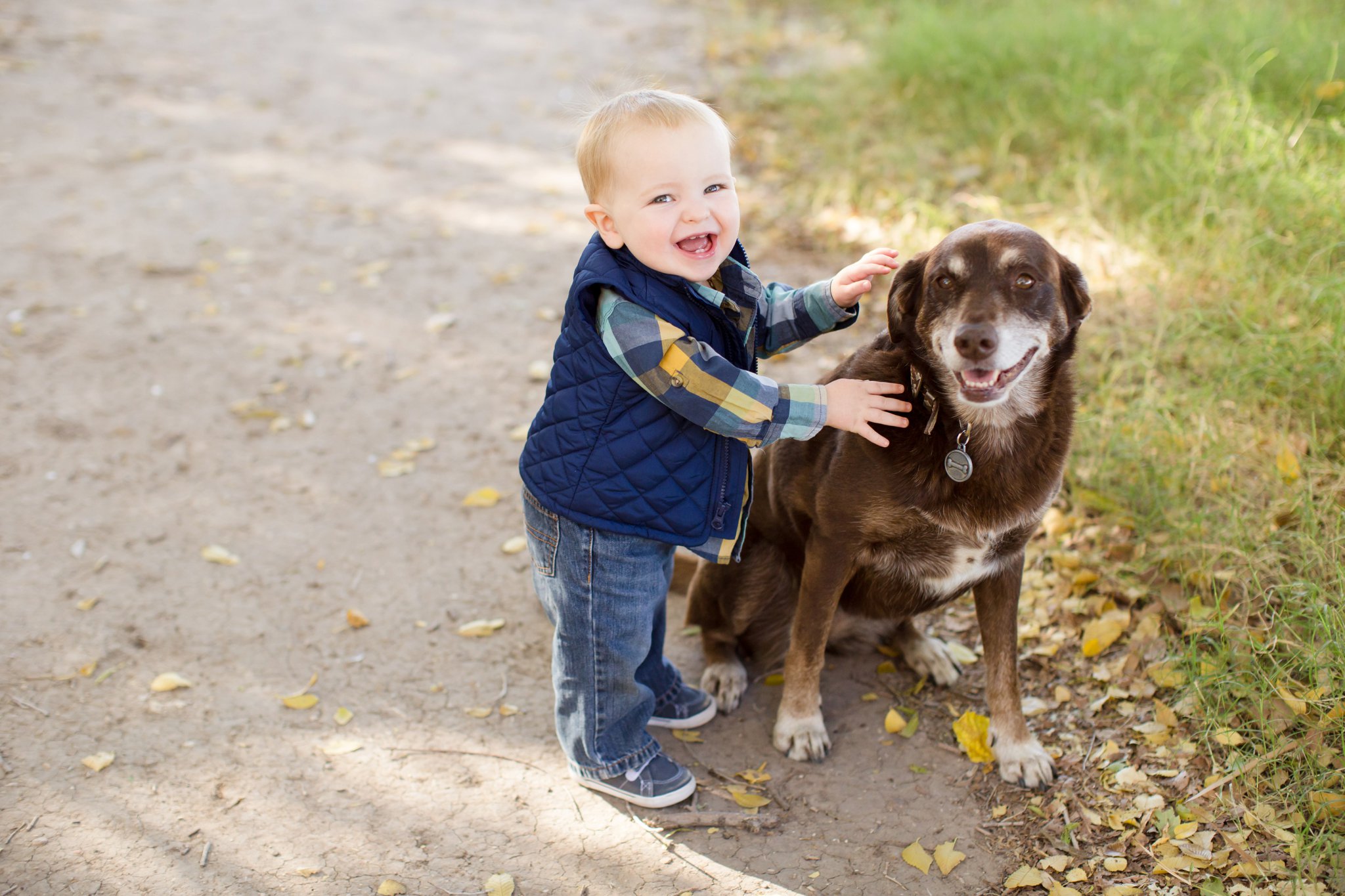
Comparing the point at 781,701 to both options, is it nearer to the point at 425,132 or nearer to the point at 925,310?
the point at 925,310

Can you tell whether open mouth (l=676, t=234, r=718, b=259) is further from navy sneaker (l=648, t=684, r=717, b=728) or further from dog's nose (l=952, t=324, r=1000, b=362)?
navy sneaker (l=648, t=684, r=717, b=728)

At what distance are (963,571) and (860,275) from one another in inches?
35.4

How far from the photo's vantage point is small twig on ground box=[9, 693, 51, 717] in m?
3.22

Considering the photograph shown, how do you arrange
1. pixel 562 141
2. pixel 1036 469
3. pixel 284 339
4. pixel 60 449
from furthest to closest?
pixel 562 141 < pixel 284 339 < pixel 60 449 < pixel 1036 469

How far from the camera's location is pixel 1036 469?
2.74 m

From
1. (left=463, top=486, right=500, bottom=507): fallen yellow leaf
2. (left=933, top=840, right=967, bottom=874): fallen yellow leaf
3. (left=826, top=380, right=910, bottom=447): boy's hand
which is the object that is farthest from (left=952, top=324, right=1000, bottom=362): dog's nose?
(left=463, top=486, right=500, bottom=507): fallen yellow leaf

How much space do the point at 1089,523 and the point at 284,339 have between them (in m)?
4.32

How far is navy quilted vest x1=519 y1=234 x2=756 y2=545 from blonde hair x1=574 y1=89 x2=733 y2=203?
0.18 m

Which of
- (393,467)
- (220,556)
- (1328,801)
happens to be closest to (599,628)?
(1328,801)

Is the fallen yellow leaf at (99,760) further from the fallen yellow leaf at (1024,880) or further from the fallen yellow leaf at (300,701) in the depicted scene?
the fallen yellow leaf at (1024,880)

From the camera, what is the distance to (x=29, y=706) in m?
3.24

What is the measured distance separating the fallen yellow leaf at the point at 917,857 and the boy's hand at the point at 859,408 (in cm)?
115

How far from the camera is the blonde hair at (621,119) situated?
7.99ft

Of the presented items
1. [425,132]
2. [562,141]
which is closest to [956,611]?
[562,141]
